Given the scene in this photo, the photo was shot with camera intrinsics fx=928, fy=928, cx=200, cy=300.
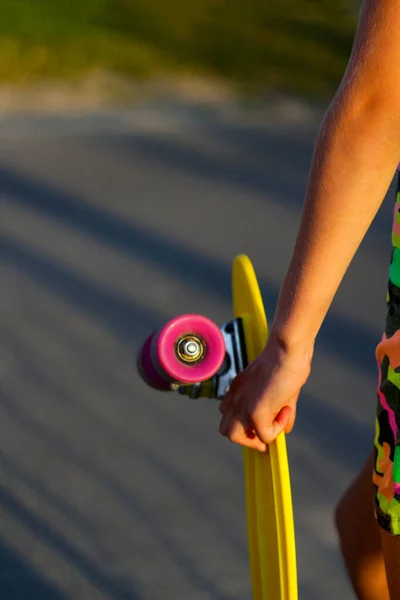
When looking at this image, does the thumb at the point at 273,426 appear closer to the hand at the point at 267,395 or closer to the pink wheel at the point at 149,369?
the hand at the point at 267,395

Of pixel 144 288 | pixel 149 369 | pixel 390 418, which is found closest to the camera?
pixel 390 418

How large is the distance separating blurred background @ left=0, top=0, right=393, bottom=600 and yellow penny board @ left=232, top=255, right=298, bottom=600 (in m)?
0.70

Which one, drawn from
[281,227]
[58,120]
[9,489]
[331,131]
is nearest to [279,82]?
[58,120]

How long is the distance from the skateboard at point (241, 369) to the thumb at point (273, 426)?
8cm

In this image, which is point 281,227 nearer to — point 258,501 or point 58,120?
point 58,120

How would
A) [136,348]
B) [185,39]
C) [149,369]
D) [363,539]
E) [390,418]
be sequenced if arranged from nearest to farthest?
[390,418], [363,539], [149,369], [136,348], [185,39]

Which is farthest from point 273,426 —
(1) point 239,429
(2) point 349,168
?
(2) point 349,168

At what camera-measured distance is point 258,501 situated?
5.08ft

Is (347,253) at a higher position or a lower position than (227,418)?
higher

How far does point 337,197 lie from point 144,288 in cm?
251

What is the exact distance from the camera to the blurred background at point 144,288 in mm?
2385

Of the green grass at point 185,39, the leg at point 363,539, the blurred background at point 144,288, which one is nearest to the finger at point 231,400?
the leg at point 363,539

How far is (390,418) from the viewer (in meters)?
1.24

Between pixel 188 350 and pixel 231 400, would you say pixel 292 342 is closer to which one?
pixel 231 400
